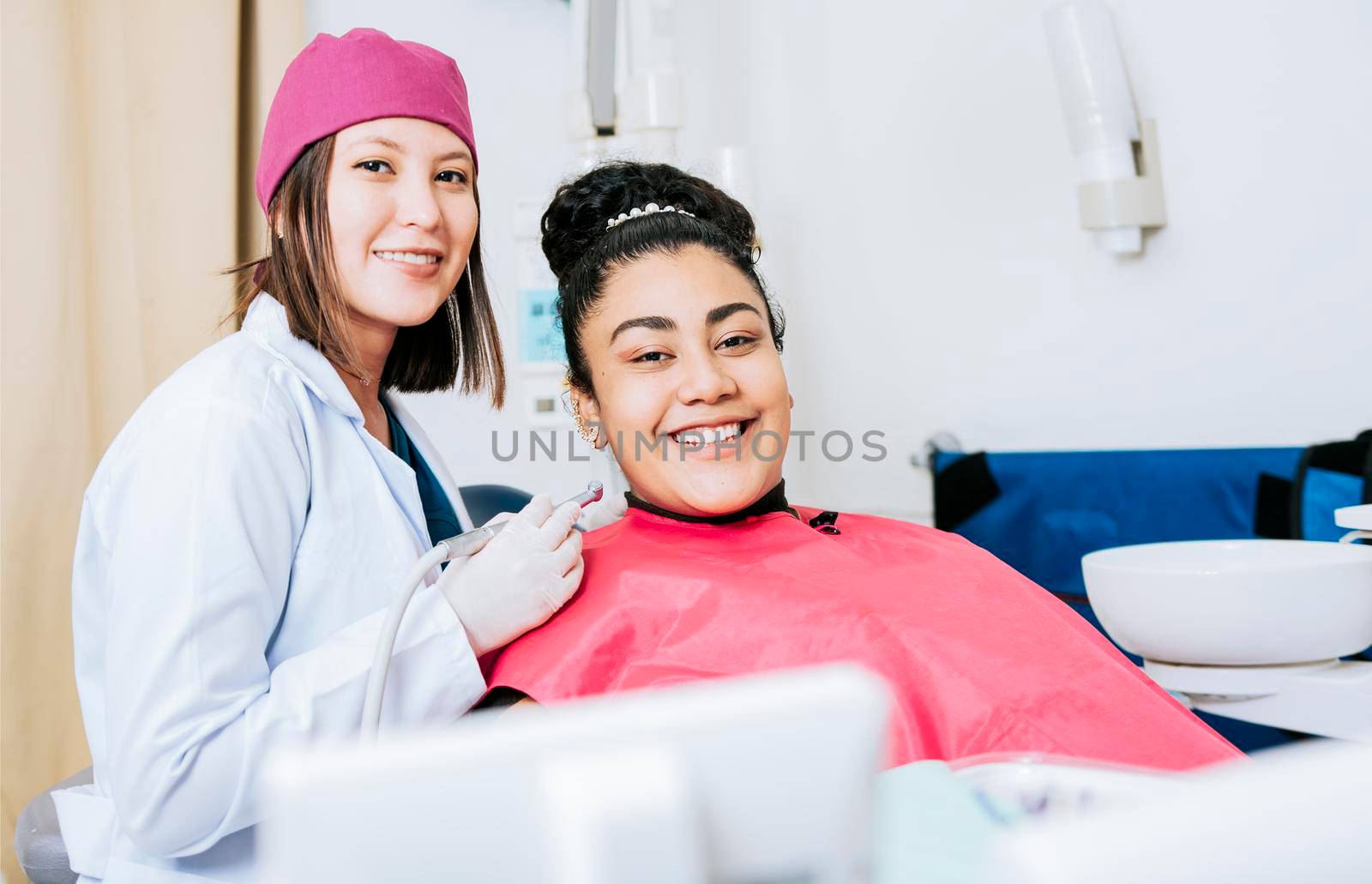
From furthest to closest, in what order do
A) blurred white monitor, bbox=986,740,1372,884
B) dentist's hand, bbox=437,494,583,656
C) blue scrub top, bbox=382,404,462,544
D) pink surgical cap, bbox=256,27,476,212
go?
blue scrub top, bbox=382,404,462,544, pink surgical cap, bbox=256,27,476,212, dentist's hand, bbox=437,494,583,656, blurred white monitor, bbox=986,740,1372,884

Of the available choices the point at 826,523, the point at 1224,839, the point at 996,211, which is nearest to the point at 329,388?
the point at 826,523

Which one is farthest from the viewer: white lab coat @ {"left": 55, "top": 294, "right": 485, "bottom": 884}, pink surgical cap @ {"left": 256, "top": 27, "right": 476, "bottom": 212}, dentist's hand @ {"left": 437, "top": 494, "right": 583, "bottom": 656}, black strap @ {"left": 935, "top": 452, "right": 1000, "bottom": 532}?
black strap @ {"left": 935, "top": 452, "right": 1000, "bottom": 532}

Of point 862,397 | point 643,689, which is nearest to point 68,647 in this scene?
point 643,689

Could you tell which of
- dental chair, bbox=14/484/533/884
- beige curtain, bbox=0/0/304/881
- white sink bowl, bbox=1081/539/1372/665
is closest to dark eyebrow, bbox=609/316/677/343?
white sink bowl, bbox=1081/539/1372/665

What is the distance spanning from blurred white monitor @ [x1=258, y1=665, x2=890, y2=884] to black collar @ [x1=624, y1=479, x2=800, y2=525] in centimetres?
89

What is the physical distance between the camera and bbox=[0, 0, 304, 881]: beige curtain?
1789 mm

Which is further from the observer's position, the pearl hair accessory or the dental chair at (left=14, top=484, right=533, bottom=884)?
the pearl hair accessory

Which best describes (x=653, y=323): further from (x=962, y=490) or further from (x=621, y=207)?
(x=962, y=490)

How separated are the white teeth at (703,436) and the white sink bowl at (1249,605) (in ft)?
1.55

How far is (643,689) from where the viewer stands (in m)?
1.00

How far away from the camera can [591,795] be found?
333 mm

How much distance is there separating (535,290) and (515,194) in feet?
1.65

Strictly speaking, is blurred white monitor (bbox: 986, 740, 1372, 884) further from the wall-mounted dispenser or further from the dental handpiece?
the wall-mounted dispenser

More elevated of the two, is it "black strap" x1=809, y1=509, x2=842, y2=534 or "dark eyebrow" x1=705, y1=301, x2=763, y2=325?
"dark eyebrow" x1=705, y1=301, x2=763, y2=325
